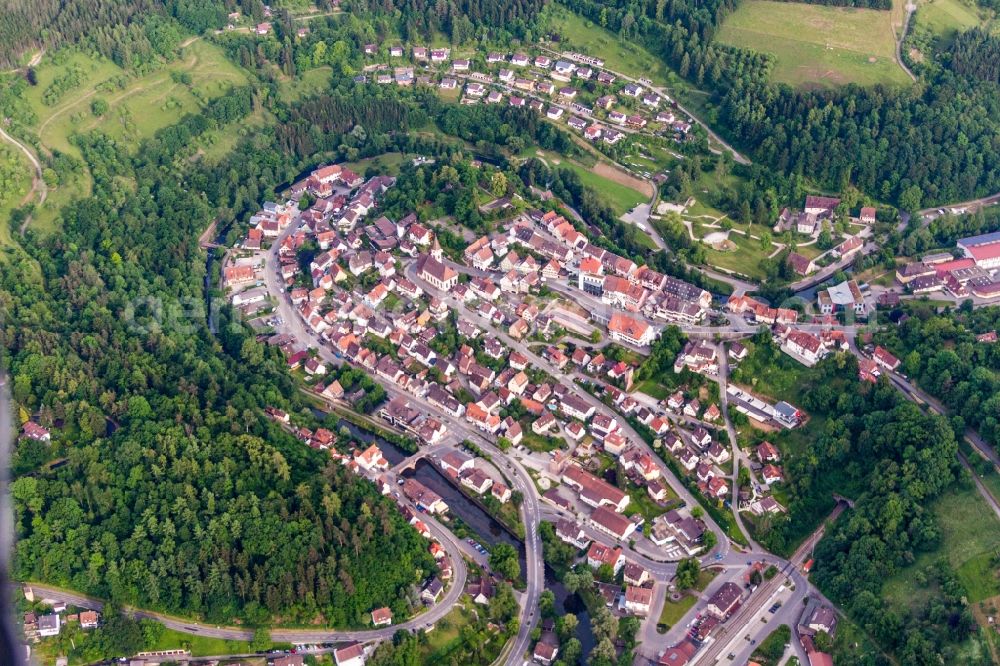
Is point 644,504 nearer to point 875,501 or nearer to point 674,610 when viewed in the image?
point 674,610

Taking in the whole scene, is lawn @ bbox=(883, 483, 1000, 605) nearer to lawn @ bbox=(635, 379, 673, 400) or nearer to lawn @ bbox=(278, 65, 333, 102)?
lawn @ bbox=(635, 379, 673, 400)

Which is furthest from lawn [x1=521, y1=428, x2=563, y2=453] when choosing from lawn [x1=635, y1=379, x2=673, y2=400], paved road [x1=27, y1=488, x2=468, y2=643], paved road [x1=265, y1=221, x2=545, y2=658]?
paved road [x1=27, y1=488, x2=468, y2=643]

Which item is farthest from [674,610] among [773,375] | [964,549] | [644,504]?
[773,375]

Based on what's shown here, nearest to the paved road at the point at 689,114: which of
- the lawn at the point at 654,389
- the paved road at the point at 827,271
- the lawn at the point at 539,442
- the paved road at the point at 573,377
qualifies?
the paved road at the point at 827,271

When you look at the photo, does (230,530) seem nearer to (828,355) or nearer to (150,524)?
(150,524)

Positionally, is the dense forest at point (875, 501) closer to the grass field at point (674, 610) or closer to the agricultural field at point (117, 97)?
the grass field at point (674, 610)

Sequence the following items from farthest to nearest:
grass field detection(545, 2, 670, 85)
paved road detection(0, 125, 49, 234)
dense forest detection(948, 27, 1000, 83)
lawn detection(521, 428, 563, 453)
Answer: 1. grass field detection(545, 2, 670, 85)
2. dense forest detection(948, 27, 1000, 83)
3. paved road detection(0, 125, 49, 234)
4. lawn detection(521, 428, 563, 453)
